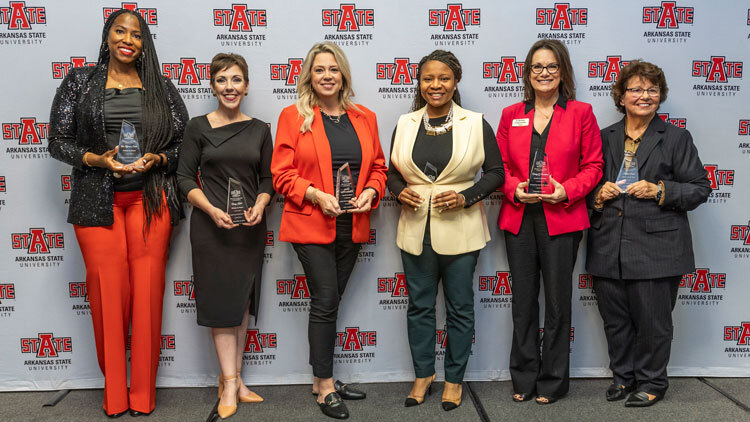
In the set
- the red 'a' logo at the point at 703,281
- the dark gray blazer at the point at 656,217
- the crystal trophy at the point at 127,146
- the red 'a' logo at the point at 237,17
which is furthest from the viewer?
the red 'a' logo at the point at 703,281

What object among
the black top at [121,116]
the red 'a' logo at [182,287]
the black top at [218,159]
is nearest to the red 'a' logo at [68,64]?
the black top at [121,116]

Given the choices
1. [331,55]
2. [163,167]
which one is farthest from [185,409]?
[331,55]

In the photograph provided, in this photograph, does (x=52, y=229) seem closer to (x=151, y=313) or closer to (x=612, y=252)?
(x=151, y=313)

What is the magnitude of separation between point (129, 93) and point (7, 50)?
0.96m

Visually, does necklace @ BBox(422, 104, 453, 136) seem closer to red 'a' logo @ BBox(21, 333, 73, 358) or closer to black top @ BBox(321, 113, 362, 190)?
black top @ BBox(321, 113, 362, 190)

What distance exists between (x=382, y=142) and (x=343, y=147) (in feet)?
1.74

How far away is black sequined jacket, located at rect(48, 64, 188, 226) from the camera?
2533mm

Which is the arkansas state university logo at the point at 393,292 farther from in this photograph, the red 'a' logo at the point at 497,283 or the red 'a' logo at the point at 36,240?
the red 'a' logo at the point at 36,240

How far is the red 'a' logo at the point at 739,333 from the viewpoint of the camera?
3.20 m

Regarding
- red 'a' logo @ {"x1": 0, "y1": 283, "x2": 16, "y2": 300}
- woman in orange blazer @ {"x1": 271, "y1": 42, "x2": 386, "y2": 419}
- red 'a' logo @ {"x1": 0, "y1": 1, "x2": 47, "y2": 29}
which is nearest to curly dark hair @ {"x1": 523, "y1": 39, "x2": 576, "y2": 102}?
woman in orange blazer @ {"x1": 271, "y1": 42, "x2": 386, "y2": 419}

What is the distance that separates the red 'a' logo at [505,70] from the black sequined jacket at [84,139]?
1822 millimetres

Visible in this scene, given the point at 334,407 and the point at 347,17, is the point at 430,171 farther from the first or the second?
the point at 334,407

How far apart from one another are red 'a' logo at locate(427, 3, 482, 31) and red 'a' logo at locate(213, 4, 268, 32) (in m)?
0.98

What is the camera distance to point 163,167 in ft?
8.73
